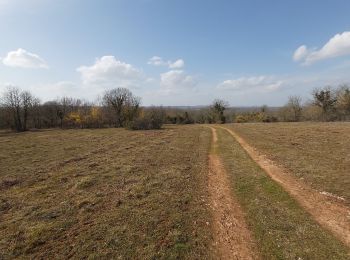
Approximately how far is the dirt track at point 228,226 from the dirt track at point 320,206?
2.51 m

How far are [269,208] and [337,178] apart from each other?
559cm

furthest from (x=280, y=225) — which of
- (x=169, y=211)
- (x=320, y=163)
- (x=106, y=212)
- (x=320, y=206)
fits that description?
(x=320, y=163)

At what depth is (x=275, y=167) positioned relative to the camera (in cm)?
1638

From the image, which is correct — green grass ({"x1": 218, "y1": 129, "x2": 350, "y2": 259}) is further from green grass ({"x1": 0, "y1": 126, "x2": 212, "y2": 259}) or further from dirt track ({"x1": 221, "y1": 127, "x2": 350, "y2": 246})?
green grass ({"x1": 0, "y1": 126, "x2": 212, "y2": 259})

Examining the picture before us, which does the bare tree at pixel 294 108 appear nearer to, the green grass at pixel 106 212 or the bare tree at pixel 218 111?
the bare tree at pixel 218 111

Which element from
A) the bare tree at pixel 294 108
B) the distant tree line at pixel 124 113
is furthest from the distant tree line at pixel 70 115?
the bare tree at pixel 294 108

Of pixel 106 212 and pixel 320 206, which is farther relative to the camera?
pixel 106 212

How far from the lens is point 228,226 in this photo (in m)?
9.02

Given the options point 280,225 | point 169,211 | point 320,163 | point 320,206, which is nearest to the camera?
point 280,225

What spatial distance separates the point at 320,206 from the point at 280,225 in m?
2.47

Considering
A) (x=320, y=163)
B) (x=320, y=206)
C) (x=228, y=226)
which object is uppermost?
(x=320, y=163)

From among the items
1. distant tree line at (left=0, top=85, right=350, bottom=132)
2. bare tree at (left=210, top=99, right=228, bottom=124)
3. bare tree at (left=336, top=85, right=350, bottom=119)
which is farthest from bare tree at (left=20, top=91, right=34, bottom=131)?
bare tree at (left=336, top=85, right=350, bottom=119)

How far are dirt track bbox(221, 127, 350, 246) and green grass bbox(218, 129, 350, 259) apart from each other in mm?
303

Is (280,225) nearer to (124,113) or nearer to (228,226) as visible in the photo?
(228,226)
